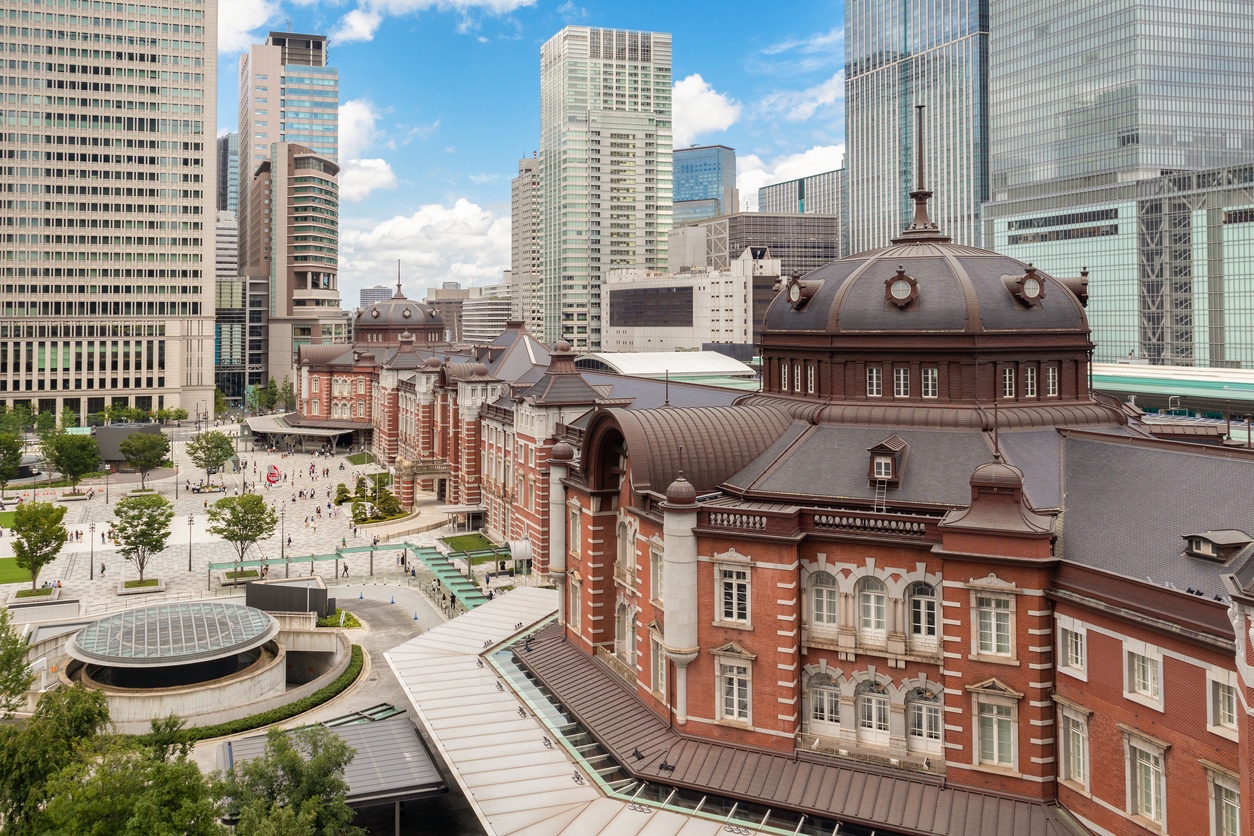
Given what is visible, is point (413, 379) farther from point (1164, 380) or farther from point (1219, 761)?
point (1219, 761)

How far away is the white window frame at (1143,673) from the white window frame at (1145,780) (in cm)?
105

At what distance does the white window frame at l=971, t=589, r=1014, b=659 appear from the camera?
32875 mm

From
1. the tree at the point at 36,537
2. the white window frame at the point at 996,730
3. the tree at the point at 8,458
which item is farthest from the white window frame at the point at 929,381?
the tree at the point at 8,458

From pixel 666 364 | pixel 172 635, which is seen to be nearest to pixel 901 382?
pixel 172 635

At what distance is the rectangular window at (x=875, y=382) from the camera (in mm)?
42938

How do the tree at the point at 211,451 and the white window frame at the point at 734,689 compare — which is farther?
the tree at the point at 211,451

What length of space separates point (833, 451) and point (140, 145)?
173230 millimetres

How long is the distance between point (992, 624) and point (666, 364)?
98.9m

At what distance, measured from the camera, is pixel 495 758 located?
3803 cm

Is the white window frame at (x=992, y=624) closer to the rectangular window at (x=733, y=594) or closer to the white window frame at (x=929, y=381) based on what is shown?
the rectangular window at (x=733, y=594)

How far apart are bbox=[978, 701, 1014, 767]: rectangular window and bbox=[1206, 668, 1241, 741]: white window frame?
282 inches

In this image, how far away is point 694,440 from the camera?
1692 inches

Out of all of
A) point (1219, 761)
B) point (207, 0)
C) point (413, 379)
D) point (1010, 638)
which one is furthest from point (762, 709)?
point (207, 0)

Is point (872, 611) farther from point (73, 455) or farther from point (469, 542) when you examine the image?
point (73, 455)
